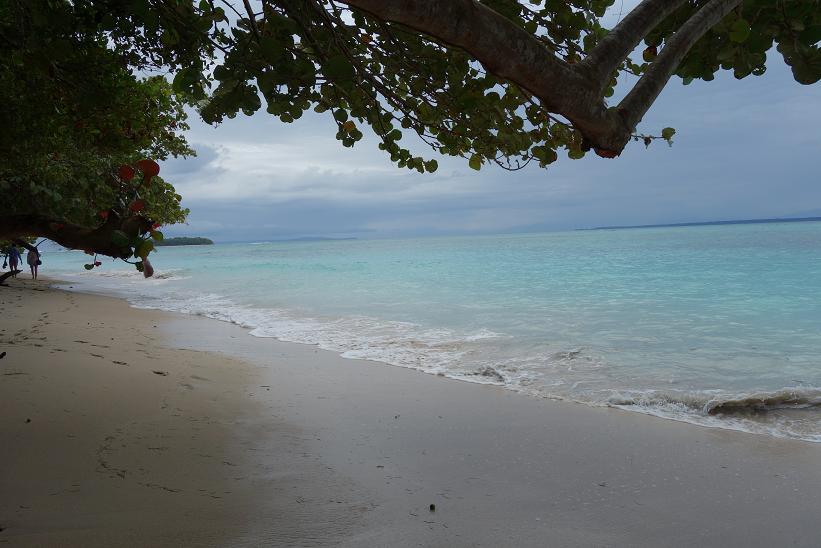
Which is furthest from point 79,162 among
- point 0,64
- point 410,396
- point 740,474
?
point 740,474

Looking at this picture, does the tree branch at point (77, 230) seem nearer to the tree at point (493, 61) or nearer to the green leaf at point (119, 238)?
the green leaf at point (119, 238)

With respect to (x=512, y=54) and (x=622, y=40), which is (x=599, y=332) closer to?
(x=622, y=40)

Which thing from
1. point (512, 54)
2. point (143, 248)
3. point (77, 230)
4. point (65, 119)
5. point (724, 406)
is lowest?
point (724, 406)

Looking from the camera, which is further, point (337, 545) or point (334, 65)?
point (337, 545)

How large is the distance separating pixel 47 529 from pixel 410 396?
3.70 meters

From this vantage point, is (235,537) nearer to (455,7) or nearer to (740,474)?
(455,7)

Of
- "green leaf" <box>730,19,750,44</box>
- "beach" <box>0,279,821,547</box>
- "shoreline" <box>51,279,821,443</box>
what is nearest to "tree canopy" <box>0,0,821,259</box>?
"green leaf" <box>730,19,750,44</box>

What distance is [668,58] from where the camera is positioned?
2.36 meters

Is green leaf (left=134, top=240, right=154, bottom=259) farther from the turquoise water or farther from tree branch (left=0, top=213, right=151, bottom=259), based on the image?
the turquoise water

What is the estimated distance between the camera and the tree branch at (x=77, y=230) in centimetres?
319

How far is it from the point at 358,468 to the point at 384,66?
2.72 m

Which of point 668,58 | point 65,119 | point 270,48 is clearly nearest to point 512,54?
point 668,58

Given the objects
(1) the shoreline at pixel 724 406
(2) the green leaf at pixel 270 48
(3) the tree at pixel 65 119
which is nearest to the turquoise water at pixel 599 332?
(1) the shoreline at pixel 724 406

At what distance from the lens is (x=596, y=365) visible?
7.73m
